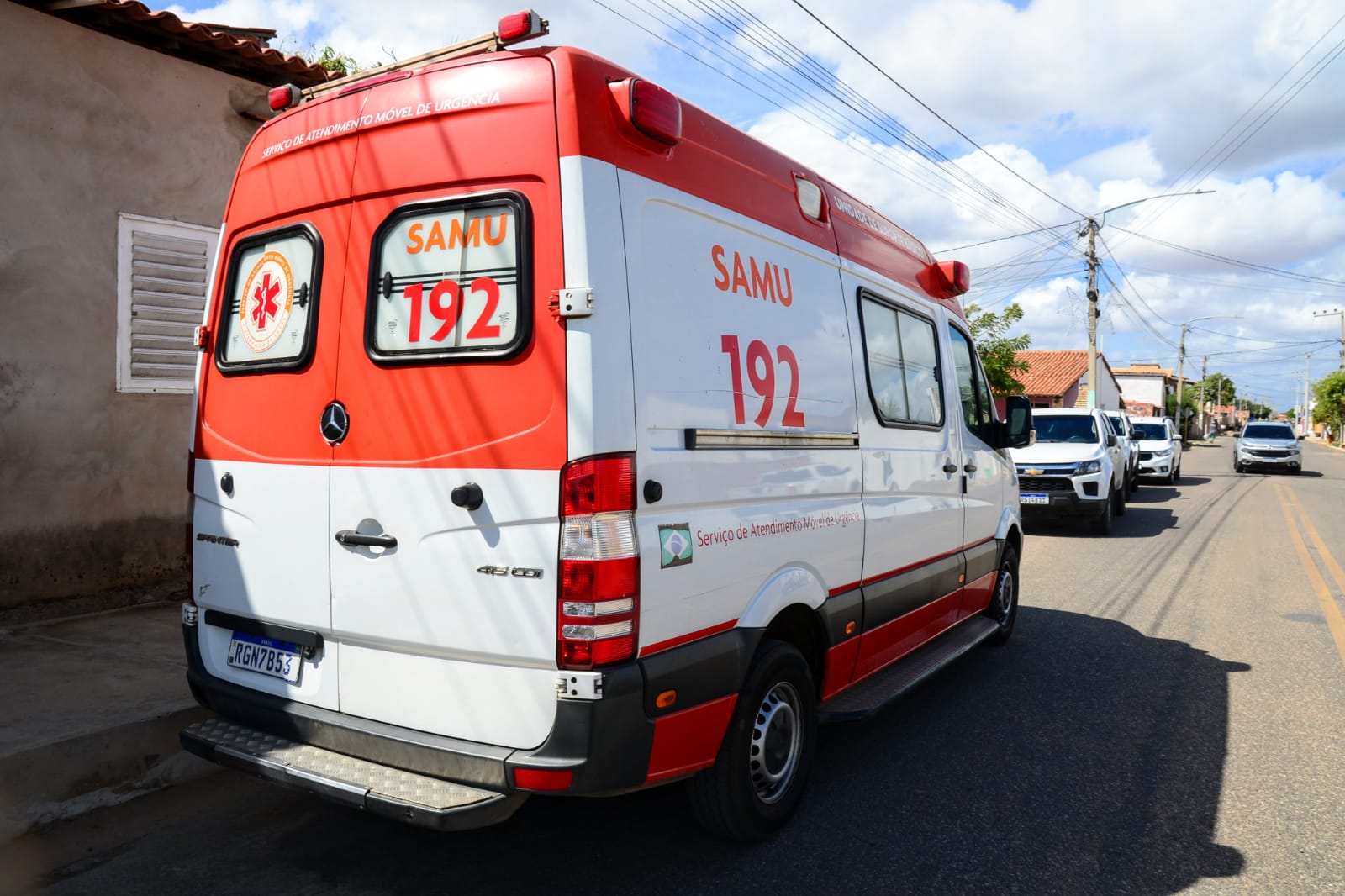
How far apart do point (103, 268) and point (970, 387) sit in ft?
19.0

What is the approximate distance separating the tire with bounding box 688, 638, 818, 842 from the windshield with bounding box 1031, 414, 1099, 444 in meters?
11.7

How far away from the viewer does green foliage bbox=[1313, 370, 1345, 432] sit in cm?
7475

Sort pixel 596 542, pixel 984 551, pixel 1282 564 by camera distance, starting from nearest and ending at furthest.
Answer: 1. pixel 596 542
2. pixel 984 551
3. pixel 1282 564

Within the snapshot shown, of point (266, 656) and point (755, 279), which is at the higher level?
point (755, 279)

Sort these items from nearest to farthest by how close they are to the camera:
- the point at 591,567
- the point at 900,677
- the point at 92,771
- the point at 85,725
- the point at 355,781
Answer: the point at 591,567, the point at 355,781, the point at 92,771, the point at 85,725, the point at 900,677

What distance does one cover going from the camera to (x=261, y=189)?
11.8 feet

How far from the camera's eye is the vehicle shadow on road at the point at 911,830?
A: 3291 mm

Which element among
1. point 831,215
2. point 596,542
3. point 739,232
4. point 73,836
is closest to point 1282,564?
point 831,215

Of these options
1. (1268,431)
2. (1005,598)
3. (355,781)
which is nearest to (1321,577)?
(1005,598)

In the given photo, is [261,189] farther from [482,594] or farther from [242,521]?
[482,594]

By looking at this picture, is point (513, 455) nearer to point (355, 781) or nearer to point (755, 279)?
point (355, 781)

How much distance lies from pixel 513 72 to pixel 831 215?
1.78 m

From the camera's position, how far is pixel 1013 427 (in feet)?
20.1

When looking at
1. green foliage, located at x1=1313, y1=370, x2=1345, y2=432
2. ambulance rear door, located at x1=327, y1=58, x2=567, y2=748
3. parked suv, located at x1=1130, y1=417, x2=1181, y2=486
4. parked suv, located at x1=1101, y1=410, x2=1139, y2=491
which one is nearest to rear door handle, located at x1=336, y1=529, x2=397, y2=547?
ambulance rear door, located at x1=327, y1=58, x2=567, y2=748
